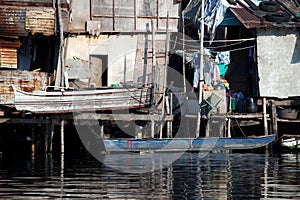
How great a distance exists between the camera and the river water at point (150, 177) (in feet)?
51.0

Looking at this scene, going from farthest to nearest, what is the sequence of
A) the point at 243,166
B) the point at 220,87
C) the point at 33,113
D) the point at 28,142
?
the point at 28,142, the point at 220,87, the point at 33,113, the point at 243,166

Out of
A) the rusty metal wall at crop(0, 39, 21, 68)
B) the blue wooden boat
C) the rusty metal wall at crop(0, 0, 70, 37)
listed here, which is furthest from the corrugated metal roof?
the rusty metal wall at crop(0, 39, 21, 68)

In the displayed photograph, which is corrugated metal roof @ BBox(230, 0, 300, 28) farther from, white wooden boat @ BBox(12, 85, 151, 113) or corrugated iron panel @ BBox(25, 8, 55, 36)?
corrugated iron panel @ BBox(25, 8, 55, 36)

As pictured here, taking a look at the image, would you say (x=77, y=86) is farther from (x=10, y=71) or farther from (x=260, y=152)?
(x=260, y=152)

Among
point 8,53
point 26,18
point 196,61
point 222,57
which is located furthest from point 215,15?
point 8,53

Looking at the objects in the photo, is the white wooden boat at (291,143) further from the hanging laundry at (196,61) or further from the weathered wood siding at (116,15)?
the weathered wood siding at (116,15)

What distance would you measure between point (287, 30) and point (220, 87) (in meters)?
3.48

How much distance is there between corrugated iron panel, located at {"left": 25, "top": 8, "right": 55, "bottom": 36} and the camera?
26.7m

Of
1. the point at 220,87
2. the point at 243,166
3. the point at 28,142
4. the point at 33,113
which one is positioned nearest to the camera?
the point at 243,166

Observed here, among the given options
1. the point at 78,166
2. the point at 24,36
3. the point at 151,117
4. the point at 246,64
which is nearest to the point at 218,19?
the point at 246,64

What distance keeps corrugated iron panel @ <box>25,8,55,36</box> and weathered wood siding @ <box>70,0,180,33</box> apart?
10.4 feet

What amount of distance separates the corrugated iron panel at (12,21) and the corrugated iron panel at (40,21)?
206mm

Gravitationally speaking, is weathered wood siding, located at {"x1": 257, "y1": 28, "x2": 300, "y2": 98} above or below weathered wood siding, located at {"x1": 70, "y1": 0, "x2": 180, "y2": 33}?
below

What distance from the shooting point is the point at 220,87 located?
90.5ft
